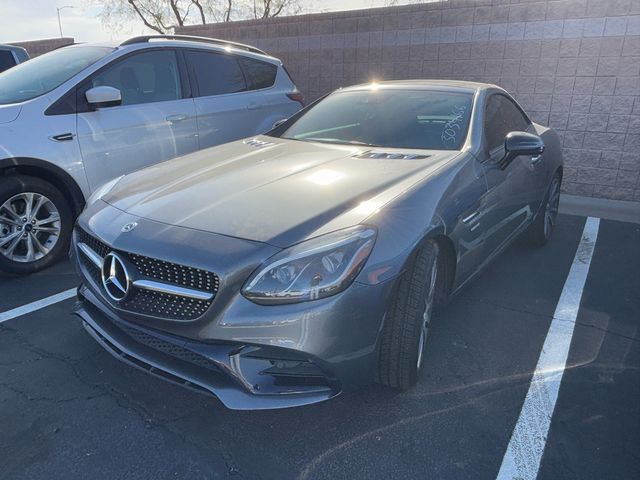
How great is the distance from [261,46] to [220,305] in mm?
8112

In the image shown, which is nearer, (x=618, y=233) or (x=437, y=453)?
(x=437, y=453)

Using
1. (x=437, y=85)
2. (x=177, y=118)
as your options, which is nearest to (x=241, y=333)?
(x=437, y=85)

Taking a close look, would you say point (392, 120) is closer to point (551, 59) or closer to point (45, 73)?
point (45, 73)

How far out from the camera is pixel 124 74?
13.8ft

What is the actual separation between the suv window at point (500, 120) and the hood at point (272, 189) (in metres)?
0.63

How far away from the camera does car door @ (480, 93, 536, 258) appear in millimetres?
3055

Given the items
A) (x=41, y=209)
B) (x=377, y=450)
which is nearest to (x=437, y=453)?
(x=377, y=450)

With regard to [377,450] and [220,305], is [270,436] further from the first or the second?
[220,305]

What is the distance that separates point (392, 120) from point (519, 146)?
84cm

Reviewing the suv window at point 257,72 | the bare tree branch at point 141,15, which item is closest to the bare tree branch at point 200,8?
the bare tree branch at point 141,15

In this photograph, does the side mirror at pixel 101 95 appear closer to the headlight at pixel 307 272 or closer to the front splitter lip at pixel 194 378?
the front splitter lip at pixel 194 378

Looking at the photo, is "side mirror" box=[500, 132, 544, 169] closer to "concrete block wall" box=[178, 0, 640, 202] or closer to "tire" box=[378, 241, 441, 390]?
"tire" box=[378, 241, 441, 390]

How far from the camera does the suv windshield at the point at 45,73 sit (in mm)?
3873

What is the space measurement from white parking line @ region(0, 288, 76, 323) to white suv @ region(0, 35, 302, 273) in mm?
474
